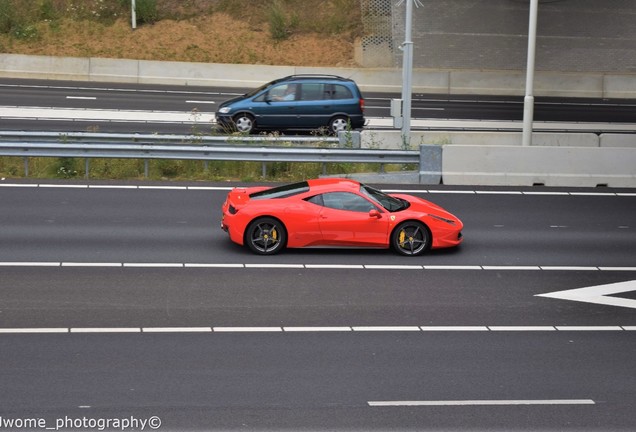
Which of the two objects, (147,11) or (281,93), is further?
(147,11)

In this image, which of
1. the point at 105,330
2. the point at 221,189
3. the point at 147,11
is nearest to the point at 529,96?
the point at 221,189

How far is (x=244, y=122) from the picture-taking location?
27.4 metres

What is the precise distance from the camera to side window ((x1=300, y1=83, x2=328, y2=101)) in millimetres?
27953

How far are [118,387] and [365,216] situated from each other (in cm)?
631

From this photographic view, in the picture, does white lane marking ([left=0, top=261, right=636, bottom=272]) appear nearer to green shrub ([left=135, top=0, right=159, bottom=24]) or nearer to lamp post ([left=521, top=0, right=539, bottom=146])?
lamp post ([left=521, top=0, right=539, bottom=146])

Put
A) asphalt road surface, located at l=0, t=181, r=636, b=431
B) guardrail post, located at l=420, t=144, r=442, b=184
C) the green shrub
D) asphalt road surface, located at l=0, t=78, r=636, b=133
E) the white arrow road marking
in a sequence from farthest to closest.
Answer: the green shrub, asphalt road surface, located at l=0, t=78, r=636, b=133, guardrail post, located at l=420, t=144, r=442, b=184, the white arrow road marking, asphalt road surface, located at l=0, t=181, r=636, b=431

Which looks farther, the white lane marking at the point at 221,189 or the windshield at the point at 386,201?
the white lane marking at the point at 221,189

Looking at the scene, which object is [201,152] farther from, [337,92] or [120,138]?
[337,92]

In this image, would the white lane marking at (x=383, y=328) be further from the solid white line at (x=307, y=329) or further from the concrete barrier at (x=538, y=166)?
the concrete barrier at (x=538, y=166)

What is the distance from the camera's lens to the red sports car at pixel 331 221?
50.3 ft

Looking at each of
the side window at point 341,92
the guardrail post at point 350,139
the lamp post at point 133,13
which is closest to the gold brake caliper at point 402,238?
the guardrail post at point 350,139

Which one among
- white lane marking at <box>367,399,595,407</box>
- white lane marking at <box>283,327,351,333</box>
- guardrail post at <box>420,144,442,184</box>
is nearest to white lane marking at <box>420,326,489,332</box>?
white lane marking at <box>283,327,351,333</box>

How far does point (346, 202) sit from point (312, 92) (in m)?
12.9

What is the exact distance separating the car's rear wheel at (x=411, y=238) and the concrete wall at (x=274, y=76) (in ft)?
76.6
